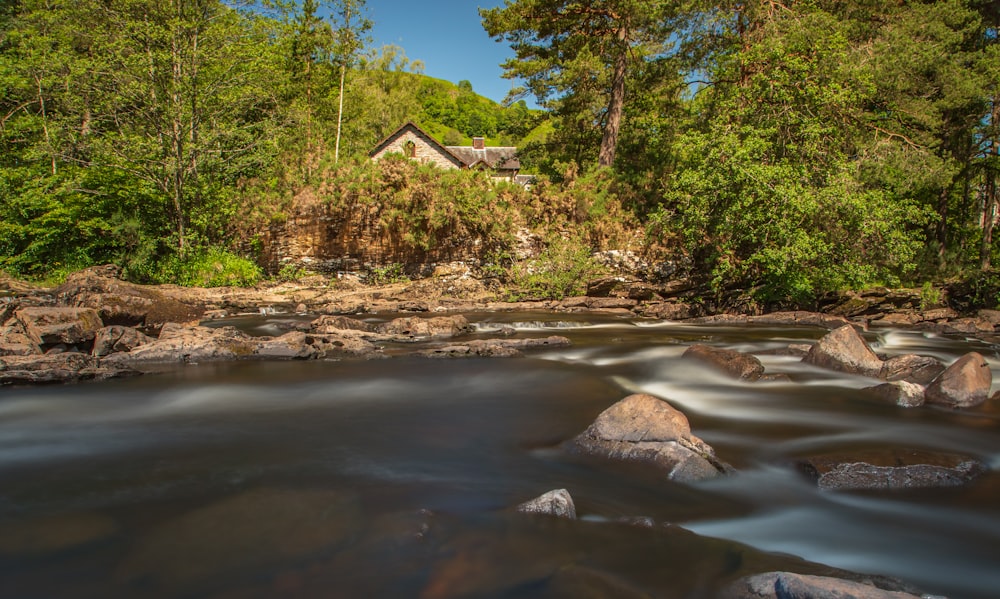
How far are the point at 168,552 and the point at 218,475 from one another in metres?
1.42

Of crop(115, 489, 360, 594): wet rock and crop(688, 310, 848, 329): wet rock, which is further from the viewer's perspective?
crop(688, 310, 848, 329): wet rock

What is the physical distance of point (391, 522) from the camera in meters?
4.21

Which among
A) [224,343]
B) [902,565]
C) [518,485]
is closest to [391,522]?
[518,485]

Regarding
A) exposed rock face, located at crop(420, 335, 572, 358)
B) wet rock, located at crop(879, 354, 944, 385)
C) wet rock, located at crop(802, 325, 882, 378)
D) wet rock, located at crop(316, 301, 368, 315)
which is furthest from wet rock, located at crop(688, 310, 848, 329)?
wet rock, located at crop(316, 301, 368, 315)

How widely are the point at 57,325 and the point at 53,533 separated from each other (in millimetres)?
7424

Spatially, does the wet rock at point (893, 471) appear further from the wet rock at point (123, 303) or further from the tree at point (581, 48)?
the tree at point (581, 48)

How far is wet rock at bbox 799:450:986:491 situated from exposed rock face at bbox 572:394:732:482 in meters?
0.79

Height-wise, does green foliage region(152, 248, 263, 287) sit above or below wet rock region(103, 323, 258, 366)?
above

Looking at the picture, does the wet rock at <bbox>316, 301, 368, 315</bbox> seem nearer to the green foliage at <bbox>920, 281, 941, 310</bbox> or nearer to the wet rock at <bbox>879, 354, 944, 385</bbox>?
the wet rock at <bbox>879, 354, 944, 385</bbox>

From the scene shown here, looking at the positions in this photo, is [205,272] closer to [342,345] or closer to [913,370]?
[342,345]

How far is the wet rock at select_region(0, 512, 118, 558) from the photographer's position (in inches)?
152

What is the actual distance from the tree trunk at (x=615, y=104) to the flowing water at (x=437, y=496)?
16781 millimetres

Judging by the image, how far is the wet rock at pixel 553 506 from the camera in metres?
4.23

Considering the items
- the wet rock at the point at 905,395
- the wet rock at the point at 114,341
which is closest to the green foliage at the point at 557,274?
the wet rock at the point at 114,341
